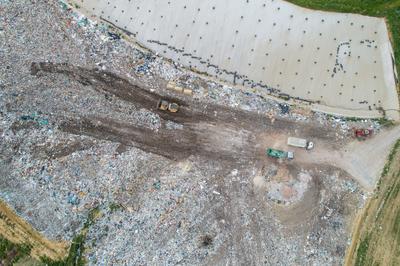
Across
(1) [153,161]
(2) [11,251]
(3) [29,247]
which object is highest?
(1) [153,161]

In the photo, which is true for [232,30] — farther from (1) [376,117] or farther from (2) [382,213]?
(2) [382,213]

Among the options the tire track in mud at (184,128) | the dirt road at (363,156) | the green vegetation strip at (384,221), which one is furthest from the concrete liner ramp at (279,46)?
the green vegetation strip at (384,221)

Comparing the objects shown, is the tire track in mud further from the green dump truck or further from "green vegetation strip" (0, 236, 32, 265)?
"green vegetation strip" (0, 236, 32, 265)

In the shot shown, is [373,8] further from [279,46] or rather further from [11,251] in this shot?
[11,251]

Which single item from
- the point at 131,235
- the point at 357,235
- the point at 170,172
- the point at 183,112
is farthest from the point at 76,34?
the point at 357,235

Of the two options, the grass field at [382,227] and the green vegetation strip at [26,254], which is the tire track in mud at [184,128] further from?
the green vegetation strip at [26,254]

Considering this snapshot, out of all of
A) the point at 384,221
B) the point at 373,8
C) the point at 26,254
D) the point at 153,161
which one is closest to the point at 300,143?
the point at 384,221
